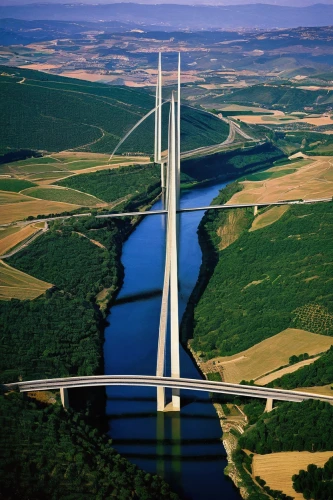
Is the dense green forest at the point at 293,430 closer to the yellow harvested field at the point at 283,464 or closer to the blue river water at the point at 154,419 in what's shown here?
the yellow harvested field at the point at 283,464

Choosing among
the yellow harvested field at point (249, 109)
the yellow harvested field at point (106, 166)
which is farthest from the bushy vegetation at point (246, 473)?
the yellow harvested field at point (249, 109)

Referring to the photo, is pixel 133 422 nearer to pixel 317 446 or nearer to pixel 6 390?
pixel 6 390

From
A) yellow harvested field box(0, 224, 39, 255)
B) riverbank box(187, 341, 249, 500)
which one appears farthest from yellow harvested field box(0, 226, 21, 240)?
riverbank box(187, 341, 249, 500)

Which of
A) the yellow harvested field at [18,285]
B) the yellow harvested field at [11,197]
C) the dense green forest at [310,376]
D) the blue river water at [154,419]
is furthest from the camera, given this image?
the yellow harvested field at [11,197]

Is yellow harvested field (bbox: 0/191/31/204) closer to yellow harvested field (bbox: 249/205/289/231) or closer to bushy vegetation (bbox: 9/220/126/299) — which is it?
bushy vegetation (bbox: 9/220/126/299)

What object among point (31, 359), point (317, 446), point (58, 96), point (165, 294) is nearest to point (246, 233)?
point (165, 294)

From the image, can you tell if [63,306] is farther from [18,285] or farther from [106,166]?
[106,166]

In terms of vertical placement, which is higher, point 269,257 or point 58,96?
point 58,96
